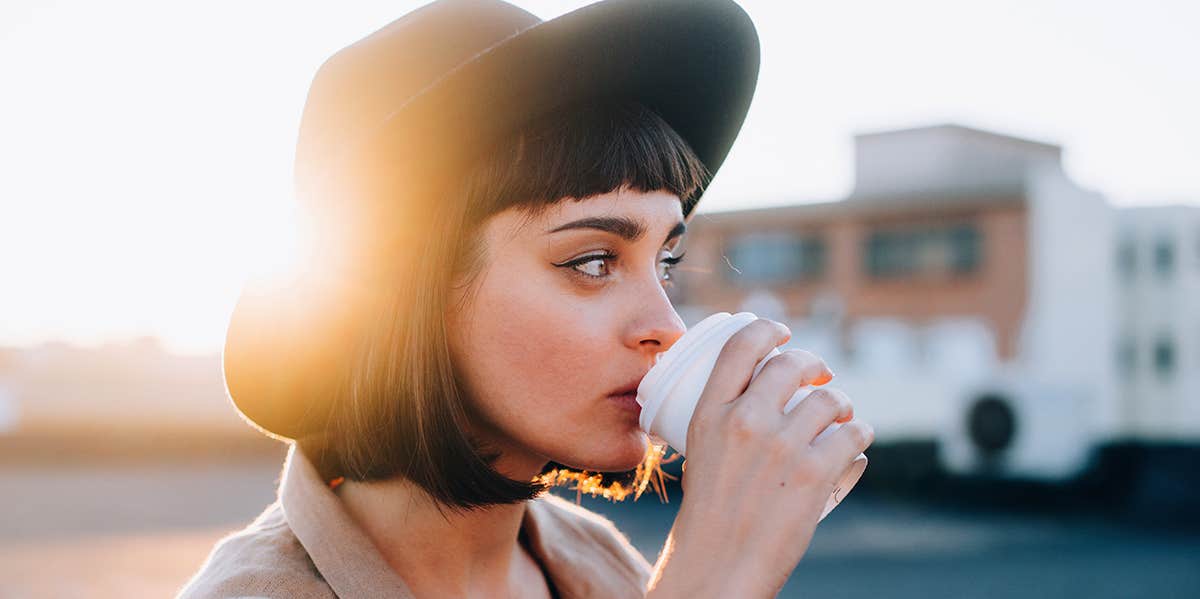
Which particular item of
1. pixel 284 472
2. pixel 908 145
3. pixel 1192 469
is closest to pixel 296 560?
pixel 284 472

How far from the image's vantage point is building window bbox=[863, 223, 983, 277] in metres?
33.4

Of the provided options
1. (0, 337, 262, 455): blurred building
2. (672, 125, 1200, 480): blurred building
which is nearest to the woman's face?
(672, 125, 1200, 480): blurred building

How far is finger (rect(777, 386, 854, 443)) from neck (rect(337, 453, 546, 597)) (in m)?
0.61

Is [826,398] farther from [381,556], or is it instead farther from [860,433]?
[381,556]

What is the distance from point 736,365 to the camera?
1535 mm

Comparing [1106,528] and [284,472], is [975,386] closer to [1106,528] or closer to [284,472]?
[1106,528]

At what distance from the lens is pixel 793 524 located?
147 centimetres

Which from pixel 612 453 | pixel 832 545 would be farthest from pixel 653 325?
pixel 832 545

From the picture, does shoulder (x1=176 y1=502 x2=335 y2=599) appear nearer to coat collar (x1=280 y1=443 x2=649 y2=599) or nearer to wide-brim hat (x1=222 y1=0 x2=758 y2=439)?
coat collar (x1=280 y1=443 x2=649 y2=599)

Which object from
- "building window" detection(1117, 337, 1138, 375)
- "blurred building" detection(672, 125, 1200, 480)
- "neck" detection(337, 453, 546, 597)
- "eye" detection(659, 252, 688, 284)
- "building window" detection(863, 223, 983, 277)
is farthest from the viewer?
"building window" detection(863, 223, 983, 277)

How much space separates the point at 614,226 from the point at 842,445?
0.51m

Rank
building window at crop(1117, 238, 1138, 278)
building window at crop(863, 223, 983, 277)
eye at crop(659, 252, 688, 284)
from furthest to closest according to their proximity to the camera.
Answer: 1. building window at crop(863, 223, 983, 277)
2. building window at crop(1117, 238, 1138, 278)
3. eye at crop(659, 252, 688, 284)

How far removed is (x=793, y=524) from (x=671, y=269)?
2.63 feet

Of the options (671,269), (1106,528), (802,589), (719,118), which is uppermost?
(719,118)
